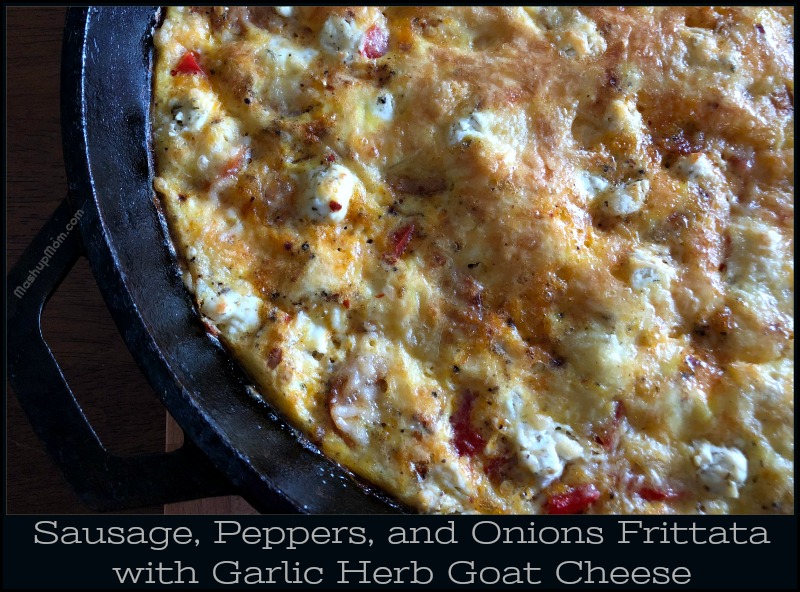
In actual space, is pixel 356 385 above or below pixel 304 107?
below

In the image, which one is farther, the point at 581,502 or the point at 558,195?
the point at 558,195

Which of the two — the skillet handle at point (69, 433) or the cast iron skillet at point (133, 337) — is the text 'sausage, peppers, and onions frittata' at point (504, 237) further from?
the skillet handle at point (69, 433)

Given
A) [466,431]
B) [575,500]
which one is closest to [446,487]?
[466,431]

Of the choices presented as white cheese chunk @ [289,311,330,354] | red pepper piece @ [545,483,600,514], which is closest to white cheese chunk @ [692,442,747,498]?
red pepper piece @ [545,483,600,514]

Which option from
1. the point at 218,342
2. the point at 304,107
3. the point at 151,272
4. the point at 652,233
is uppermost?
the point at 304,107

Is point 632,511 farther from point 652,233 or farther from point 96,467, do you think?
point 96,467
